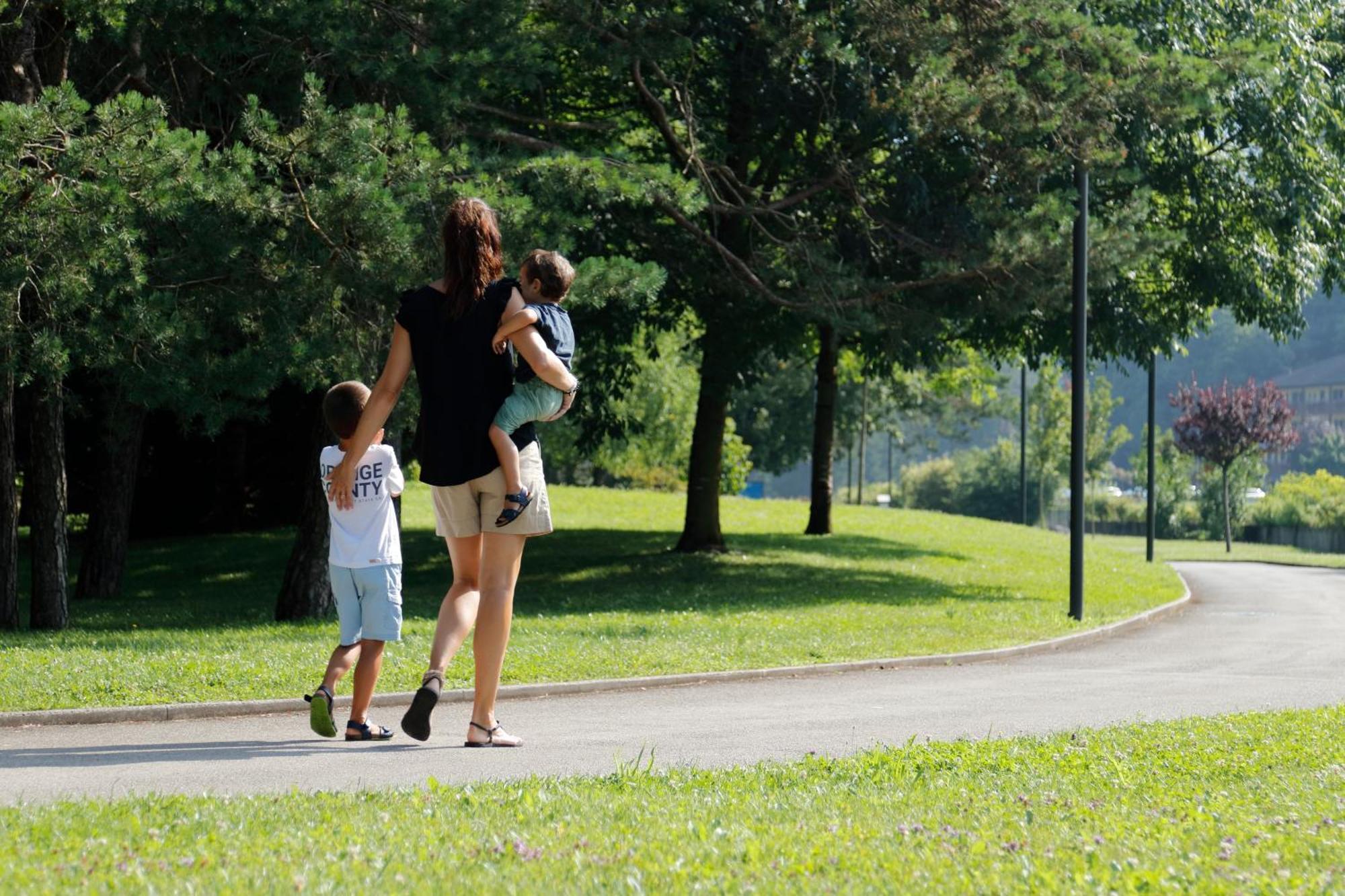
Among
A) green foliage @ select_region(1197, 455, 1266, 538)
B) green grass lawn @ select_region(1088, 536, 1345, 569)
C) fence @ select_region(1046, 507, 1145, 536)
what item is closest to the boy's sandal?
green grass lawn @ select_region(1088, 536, 1345, 569)

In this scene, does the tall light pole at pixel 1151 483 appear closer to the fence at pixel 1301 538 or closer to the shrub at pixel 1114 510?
the fence at pixel 1301 538

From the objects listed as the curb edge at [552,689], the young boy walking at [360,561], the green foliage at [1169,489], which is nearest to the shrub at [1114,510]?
the green foliage at [1169,489]

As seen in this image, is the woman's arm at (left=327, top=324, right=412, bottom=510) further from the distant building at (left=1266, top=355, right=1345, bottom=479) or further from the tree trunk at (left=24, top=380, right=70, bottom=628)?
the distant building at (left=1266, top=355, right=1345, bottom=479)

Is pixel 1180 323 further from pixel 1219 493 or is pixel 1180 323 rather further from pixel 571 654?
pixel 1219 493

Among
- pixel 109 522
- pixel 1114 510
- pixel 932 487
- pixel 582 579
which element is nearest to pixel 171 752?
pixel 109 522

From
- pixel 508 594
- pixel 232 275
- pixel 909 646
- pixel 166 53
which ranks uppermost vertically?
pixel 166 53

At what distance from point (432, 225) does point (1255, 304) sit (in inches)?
595

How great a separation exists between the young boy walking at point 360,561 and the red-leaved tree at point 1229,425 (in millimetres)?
44255

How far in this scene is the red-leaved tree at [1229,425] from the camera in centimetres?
4938

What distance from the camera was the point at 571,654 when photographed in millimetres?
12422

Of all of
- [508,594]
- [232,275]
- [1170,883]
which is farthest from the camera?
[232,275]

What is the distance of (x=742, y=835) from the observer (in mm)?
5039

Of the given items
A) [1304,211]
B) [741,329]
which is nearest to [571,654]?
[741,329]

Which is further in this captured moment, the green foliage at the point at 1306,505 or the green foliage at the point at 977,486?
the green foliage at the point at 977,486
